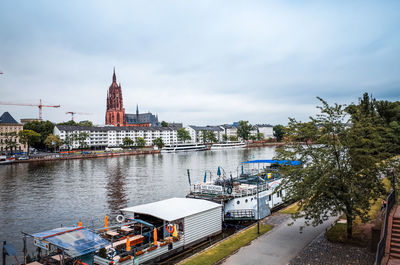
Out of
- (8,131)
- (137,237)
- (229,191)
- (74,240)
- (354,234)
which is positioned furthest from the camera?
(8,131)

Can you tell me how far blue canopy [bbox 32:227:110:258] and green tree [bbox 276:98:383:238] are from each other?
13484 mm

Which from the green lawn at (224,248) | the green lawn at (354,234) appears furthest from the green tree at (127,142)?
the green lawn at (354,234)

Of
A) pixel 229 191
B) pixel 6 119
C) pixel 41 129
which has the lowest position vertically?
pixel 229 191

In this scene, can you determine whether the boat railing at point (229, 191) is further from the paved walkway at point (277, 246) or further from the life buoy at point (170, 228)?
the life buoy at point (170, 228)

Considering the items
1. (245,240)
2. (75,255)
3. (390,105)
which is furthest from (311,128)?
(390,105)

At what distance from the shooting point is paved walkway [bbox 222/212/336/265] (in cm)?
1867

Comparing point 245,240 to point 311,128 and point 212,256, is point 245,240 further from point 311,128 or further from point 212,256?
point 311,128

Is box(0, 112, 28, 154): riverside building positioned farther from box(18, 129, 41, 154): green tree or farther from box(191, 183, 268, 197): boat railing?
Result: box(191, 183, 268, 197): boat railing

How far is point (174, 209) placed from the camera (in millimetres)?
25422

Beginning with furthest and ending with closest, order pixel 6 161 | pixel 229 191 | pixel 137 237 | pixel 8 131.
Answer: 1. pixel 8 131
2. pixel 6 161
3. pixel 229 191
4. pixel 137 237

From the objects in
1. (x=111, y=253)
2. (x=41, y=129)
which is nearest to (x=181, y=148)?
(x=41, y=129)

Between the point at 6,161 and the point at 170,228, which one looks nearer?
the point at 170,228

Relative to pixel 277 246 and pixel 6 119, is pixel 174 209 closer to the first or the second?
pixel 277 246

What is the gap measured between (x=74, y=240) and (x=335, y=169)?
17.5m
